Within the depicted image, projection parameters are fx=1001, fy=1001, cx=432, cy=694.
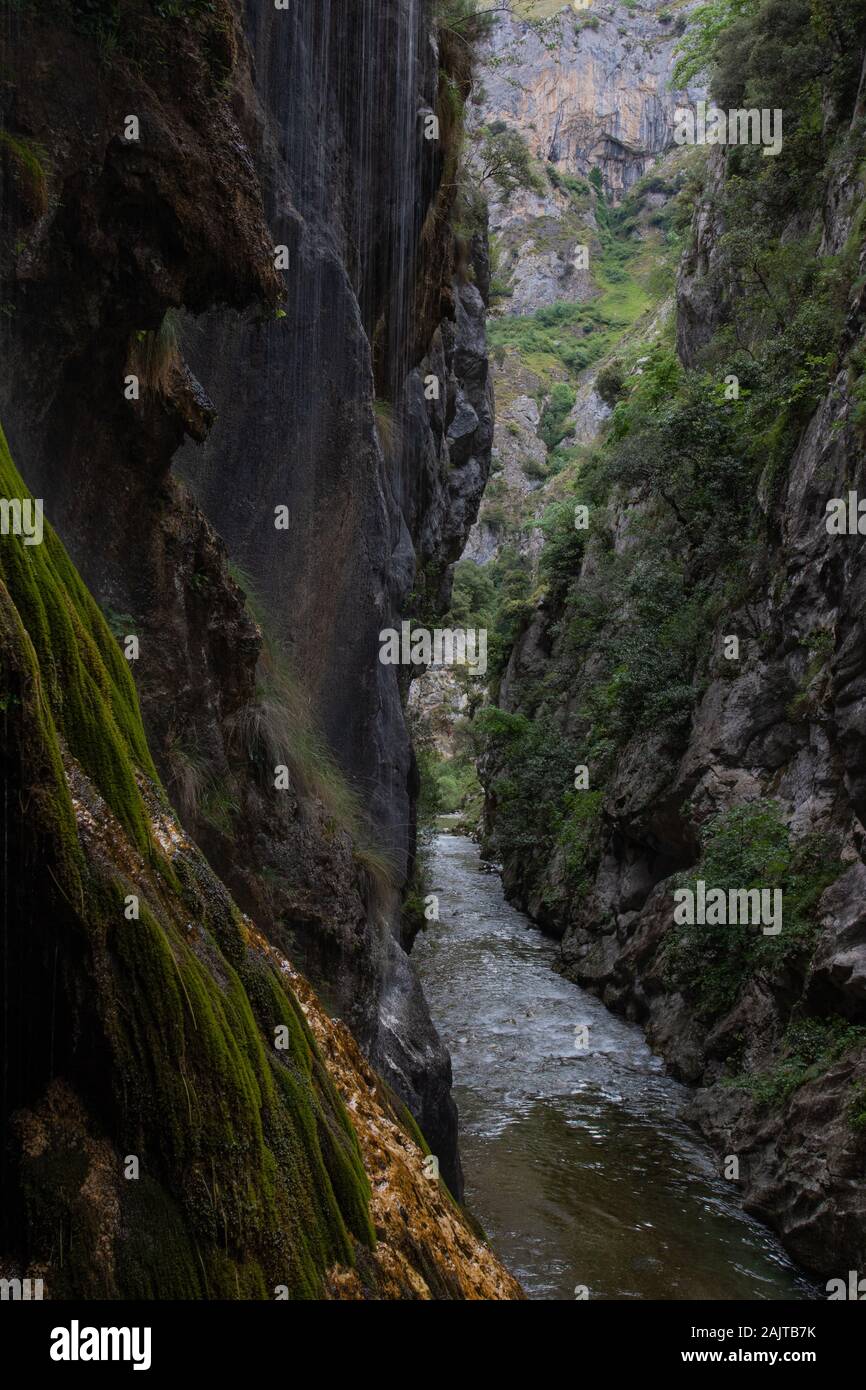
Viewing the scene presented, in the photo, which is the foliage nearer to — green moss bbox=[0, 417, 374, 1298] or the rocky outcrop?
the rocky outcrop

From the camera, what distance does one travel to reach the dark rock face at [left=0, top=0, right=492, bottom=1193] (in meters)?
5.74

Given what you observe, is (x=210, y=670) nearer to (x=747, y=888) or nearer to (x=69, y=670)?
(x=69, y=670)

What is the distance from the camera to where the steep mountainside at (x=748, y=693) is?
35.7 ft

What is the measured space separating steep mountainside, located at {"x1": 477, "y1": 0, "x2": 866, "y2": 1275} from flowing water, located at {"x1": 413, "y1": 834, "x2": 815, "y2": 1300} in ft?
1.54

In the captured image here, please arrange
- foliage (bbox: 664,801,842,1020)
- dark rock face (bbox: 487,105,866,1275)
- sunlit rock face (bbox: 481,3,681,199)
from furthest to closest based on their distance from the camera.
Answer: sunlit rock face (bbox: 481,3,681,199), foliage (bbox: 664,801,842,1020), dark rock face (bbox: 487,105,866,1275)

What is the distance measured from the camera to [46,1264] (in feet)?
10.1

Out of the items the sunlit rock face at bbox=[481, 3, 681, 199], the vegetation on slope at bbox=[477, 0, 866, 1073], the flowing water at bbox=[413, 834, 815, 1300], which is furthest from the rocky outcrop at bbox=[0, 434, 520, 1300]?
the sunlit rock face at bbox=[481, 3, 681, 199]

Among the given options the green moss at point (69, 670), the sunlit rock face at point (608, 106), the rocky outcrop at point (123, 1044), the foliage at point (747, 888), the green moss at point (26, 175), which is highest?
the sunlit rock face at point (608, 106)

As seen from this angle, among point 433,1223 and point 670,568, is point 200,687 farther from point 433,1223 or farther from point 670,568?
point 670,568

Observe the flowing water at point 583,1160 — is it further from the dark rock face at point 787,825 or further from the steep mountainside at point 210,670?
the steep mountainside at point 210,670

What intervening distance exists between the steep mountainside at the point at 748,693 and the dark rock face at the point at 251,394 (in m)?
4.23

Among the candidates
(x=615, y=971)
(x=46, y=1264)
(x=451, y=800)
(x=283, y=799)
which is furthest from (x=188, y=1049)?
(x=451, y=800)

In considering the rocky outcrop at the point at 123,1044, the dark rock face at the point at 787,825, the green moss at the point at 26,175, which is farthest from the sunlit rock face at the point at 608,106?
the rocky outcrop at the point at 123,1044

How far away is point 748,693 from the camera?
16.6 m
